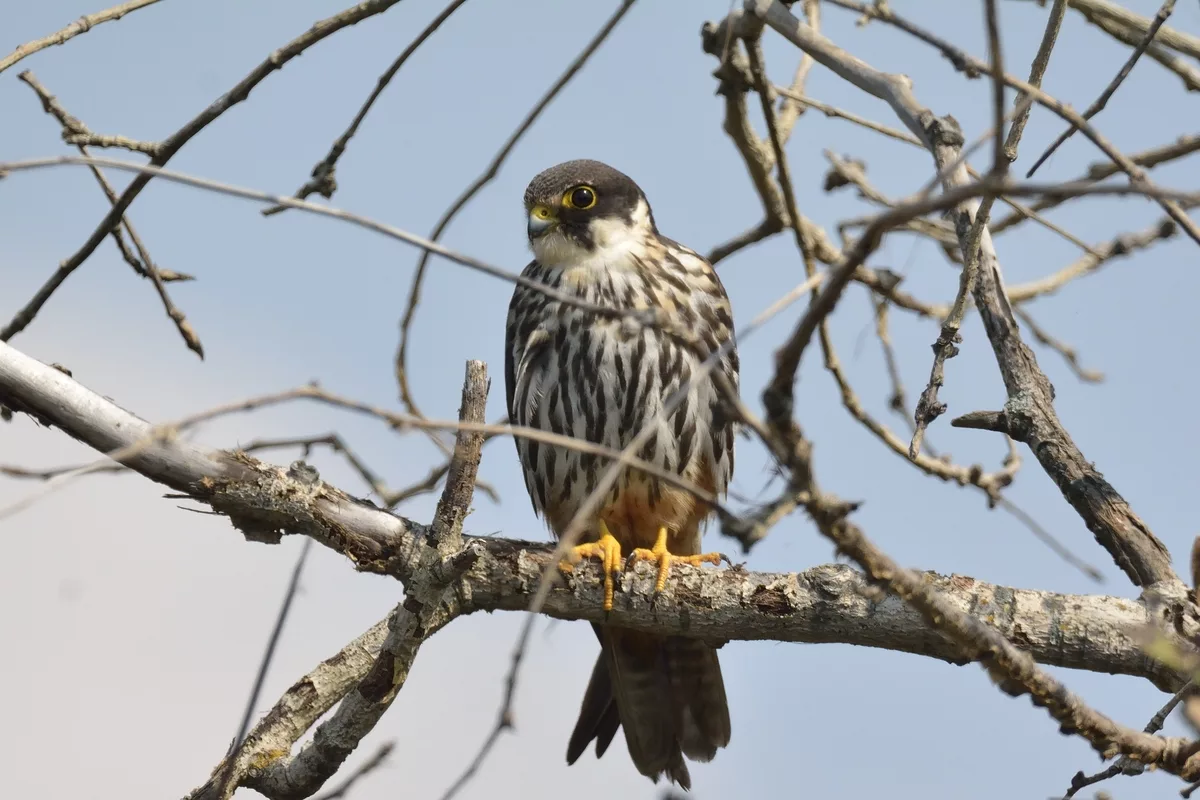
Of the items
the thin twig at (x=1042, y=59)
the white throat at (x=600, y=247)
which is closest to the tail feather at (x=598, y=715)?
the white throat at (x=600, y=247)

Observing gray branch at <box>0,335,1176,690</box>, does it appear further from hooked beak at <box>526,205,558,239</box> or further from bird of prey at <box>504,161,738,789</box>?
hooked beak at <box>526,205,558,239</box>

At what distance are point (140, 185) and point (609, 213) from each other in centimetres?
193

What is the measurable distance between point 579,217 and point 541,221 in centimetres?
15

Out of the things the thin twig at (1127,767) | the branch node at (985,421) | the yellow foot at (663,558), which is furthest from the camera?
the yellow foot at (663,558)

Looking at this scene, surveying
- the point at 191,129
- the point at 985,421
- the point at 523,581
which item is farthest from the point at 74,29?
the point at 985,421

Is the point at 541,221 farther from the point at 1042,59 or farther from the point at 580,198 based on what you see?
the point at 1042,59

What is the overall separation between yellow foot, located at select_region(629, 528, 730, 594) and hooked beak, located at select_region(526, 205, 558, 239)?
1.25m

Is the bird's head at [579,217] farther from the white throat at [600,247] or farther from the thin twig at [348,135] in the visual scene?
the thin twig at [348,135]

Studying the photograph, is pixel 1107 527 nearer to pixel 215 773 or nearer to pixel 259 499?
pixel 259 499

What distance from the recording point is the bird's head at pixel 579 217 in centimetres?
455

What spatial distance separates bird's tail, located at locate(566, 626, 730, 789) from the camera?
166 inches

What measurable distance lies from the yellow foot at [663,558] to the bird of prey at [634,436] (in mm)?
16

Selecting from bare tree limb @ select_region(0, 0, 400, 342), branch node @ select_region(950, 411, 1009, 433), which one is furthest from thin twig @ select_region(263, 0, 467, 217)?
branch node @ select_region(950, 411, 1009, 433)

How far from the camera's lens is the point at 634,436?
13.5ft
